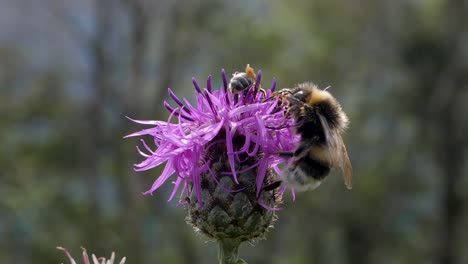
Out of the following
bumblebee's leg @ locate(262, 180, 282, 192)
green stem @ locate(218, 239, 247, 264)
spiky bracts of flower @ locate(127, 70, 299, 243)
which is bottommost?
green stem @ locate(218, 239, 247, 264)

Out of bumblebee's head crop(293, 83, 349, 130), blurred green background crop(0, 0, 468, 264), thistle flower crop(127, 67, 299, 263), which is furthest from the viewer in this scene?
blurred green background crop(0, 0, 468, 264)

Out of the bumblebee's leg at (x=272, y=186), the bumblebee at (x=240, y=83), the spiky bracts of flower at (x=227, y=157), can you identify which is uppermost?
the bumblebee at (x=240, y=83)

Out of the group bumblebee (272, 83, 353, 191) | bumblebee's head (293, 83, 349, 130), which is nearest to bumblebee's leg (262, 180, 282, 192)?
bumblebee (272, 83, 353, 191)

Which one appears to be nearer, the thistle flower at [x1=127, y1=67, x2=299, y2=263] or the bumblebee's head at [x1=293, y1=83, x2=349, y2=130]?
the thistle flower at [x1=127, y1=67, x2=299, y2=263]

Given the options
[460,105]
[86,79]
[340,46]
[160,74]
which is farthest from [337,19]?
[86,79]

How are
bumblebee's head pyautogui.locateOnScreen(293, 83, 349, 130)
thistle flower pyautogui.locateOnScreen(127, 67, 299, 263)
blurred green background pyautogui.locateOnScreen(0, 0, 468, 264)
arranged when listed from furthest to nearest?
1. blurred green background pyautogui.locateOnScreen(0, 0, 468, 264)
2. bumblebee's head pyautogui.locateOnScreen(293, 83, 349, 130)
3. thistle flower pyautogui.locateOnScreen(127, 67, 299, 263)

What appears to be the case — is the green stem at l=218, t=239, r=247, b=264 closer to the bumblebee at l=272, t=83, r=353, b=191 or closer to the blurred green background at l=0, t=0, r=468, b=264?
the bumblebee at l=272, t=83, r=353, b=191

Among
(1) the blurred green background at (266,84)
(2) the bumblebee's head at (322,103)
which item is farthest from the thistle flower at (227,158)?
(1) the blurred green background at (266,84)

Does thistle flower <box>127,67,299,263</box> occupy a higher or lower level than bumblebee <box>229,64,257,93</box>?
lower

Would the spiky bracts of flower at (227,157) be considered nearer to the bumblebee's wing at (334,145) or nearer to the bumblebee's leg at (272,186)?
the bumblebee's leg at (272,186)
